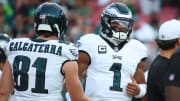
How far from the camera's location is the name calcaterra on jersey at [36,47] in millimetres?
6074

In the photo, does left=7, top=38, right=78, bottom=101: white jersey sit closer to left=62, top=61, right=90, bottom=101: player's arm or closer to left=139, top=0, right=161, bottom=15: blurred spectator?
left=62, top=61, right=90, bottom=101: player's arm

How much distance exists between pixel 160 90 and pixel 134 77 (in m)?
0.82

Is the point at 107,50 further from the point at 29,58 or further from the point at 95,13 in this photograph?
the point at 95,13

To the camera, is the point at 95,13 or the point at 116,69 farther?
the point at 95,13

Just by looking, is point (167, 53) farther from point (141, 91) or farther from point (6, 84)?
point (6, 84)

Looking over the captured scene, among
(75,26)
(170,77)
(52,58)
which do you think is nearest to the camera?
(170,77)

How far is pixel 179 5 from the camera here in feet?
47.8

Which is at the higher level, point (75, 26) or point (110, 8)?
point (110, 8)

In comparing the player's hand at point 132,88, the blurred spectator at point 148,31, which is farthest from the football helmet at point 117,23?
the blurred spectator at point 148,31

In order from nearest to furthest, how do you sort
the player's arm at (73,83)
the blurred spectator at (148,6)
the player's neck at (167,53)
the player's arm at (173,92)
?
1. the player's arm at (173,92)
2. the player's arm at (73,83)
3. the player's neck at (167,53)
4. the blurred spectator at (148,6)

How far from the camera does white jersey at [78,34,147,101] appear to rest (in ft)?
22.6

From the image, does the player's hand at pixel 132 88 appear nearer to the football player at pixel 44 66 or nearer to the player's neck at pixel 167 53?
the player's neck at pixel 167 53

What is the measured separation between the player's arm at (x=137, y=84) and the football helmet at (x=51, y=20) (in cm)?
96

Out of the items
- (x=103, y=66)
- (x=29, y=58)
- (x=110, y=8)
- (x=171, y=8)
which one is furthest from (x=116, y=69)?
(x=171, y=8)
